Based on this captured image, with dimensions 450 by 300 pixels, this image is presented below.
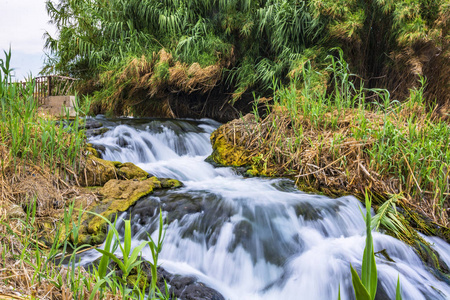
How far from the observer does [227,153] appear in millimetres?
4504

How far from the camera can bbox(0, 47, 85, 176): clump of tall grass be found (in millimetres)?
2699

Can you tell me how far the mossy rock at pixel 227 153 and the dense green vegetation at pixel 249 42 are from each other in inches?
52.3

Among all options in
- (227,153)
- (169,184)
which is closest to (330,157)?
(227,153)

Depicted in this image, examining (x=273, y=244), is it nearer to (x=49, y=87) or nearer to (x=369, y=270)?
(x=369, y=270)

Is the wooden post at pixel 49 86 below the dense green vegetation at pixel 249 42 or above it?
below

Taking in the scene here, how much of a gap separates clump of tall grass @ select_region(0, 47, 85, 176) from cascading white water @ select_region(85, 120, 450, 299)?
33.2 inches

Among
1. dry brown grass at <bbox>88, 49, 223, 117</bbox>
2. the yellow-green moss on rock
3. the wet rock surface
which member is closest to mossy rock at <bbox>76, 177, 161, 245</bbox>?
the yellow-green moss on rock

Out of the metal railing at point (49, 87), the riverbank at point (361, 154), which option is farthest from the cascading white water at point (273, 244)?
the metal railing at point (49, 87)

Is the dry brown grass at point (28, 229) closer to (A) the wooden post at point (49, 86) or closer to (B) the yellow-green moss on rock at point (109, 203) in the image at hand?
(B) the yellow-green moss on rock at point (109, 203)

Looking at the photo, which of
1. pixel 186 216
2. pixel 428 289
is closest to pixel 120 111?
pixel 186 216

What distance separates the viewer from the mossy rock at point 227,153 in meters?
4.34

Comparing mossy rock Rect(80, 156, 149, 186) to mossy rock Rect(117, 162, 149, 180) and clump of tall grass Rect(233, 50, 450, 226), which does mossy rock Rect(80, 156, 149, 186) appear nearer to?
mossy rock Rect(117, 162, 149, 180)

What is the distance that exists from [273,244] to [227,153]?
2.15m

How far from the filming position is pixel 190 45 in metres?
7.05
